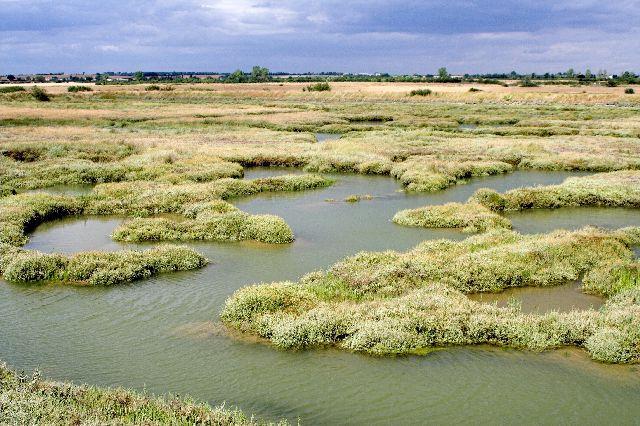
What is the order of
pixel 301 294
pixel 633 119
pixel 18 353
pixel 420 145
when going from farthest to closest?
pixel 633 119 → pixel 420 145 → pixel 301 294 → pixel 18 353

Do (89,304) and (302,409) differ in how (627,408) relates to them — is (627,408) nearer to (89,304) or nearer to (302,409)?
(302,409)

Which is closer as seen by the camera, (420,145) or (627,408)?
(627,408)

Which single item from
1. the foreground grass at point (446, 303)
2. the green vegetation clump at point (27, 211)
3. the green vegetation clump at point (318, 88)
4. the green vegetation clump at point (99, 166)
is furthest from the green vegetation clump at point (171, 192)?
the green vegetation clump at point (318, 88)

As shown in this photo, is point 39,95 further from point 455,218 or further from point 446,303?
point 446,303

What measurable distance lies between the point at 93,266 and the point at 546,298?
1495 centimetres

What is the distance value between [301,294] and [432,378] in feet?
16.4

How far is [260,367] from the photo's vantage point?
13297mm

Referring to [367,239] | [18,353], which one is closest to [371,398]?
[18,353]

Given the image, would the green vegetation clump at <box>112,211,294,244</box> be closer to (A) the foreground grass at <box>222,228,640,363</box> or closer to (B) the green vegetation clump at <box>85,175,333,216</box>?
(B) the green vegetation clump at <box>85,175,333,216</box>

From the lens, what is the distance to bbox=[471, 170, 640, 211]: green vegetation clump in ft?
98.6

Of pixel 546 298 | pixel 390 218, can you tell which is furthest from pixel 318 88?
pixel 546 298

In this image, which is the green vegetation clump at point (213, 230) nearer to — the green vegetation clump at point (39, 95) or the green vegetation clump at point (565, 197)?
the green vegetation clump at point (565, 197)

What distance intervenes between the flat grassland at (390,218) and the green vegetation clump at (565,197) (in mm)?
77

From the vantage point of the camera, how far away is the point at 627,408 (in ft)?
38.2
